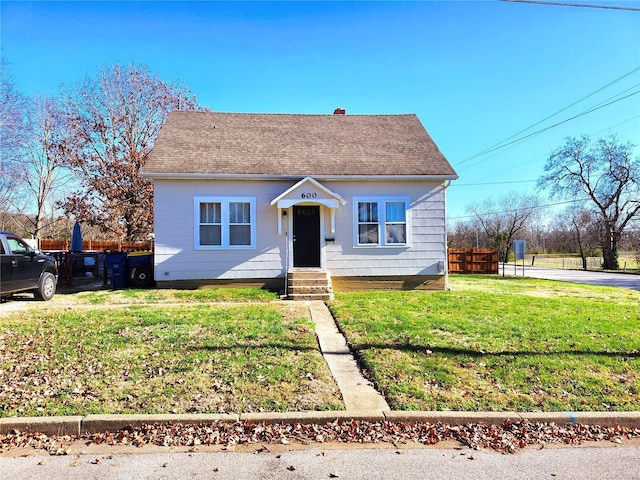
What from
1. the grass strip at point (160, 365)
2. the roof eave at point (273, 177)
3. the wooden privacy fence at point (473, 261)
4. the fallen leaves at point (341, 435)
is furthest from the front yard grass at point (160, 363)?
the wooden privacy fence at point (473, 261)

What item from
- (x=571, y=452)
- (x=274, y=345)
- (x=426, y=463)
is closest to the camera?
(x=426, y=463)

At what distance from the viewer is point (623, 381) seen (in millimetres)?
5035

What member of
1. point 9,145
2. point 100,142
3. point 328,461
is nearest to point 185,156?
point 328,461

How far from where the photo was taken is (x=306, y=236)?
1234cm

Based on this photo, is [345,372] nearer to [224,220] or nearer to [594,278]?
[224,220]

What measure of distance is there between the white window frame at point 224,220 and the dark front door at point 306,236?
4.21 feet

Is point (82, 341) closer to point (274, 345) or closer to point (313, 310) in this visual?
point (274, 345)

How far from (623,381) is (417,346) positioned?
2.60 m

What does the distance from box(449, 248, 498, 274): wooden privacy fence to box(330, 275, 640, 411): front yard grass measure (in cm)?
1622

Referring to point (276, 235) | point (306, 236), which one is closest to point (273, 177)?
point (276, 235)

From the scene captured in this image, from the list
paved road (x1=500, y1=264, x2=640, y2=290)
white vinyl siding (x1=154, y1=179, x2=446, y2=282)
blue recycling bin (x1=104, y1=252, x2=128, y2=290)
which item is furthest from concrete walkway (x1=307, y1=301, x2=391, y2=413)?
paved road (x1=500, y1=264, x2=640, y2=290)

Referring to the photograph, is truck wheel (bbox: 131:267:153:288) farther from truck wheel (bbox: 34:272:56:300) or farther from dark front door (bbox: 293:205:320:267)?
dark front door (bbox: 293:205:320:267)

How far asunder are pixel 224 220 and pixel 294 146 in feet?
11.9

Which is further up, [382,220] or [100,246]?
[382,220]
